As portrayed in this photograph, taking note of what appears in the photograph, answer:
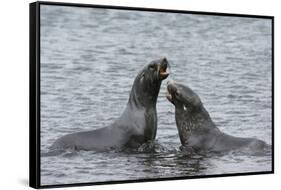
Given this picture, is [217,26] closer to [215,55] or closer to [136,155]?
[215,55]

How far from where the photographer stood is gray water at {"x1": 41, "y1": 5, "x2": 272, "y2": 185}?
25.5 feet

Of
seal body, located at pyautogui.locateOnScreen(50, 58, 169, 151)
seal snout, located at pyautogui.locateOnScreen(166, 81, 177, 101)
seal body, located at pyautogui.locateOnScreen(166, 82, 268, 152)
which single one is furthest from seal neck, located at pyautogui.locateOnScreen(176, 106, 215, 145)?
seal body, located at pyautogui.locateOnScreen(50, 58, 169, 151)

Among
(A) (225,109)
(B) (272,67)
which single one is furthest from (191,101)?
(B) (272,67)

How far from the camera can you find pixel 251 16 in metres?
8.91

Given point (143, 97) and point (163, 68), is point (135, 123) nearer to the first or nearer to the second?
point (143, 97)

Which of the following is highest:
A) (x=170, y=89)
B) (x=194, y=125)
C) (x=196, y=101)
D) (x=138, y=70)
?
(x=138, y=70)

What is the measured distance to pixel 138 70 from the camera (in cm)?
820

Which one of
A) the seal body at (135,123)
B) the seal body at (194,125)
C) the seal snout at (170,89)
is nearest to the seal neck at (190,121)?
the seal body at (194,125)

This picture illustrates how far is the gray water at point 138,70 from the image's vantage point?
25.5 feet

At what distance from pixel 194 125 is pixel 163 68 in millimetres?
725

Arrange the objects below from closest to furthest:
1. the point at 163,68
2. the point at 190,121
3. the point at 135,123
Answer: the point at 135,123, the point at 163,68, the point at 190,121

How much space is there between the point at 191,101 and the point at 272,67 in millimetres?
1120

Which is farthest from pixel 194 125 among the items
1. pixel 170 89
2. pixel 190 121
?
pixel 170 89

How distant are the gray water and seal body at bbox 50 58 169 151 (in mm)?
70
